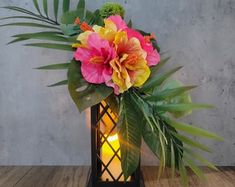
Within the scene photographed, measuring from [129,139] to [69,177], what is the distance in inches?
19.0

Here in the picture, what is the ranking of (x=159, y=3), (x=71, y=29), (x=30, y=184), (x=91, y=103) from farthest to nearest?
(x=159, y=3) < (x=30, y=184) < (x=71, y=29) < (x=91, y=103)

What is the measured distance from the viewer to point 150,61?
59 centimetres

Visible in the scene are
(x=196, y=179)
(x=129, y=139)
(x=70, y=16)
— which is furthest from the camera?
(x=196, y=179)

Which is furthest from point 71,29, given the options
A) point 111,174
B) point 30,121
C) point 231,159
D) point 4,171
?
point 231,159

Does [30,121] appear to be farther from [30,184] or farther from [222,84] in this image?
[222,84]

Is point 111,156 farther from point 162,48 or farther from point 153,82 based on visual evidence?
point 162,48

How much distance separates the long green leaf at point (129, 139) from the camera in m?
0.51

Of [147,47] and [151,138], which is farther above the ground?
[147,47]

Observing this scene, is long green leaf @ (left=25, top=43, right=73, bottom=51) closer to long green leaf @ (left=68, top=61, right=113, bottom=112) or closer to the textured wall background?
long green leaf @ (left=68, top=61, right=113, bottom=112)

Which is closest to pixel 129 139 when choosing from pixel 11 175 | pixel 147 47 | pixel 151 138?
pixel 151 138

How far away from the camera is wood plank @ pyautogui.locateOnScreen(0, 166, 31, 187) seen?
2.92ft

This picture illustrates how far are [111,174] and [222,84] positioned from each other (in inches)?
20.2

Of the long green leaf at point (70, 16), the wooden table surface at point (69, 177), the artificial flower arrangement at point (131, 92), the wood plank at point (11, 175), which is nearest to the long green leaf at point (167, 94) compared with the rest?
the artificial flower arrangement at point (131, 92)

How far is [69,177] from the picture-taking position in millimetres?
933
